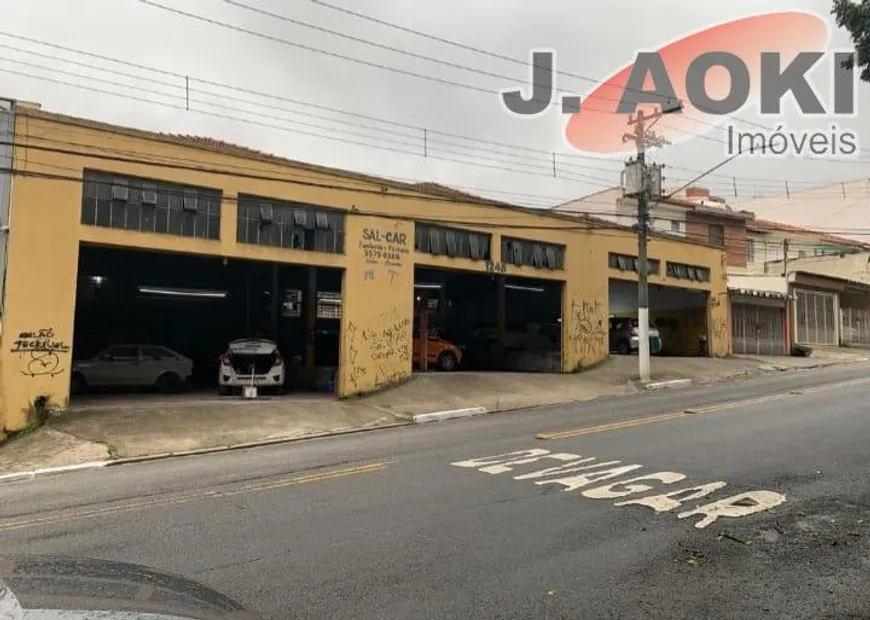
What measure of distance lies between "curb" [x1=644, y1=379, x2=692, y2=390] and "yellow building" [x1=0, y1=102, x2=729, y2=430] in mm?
3001

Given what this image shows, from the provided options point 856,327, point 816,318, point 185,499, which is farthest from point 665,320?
→ point 185,499

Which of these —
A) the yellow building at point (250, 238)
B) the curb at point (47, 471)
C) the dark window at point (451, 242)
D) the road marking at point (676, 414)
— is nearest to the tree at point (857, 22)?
the road marking at point (676, 414)

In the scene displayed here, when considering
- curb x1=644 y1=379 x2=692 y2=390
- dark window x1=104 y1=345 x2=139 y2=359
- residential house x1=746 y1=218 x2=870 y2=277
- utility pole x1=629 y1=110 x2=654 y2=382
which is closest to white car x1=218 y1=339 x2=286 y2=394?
dark window x1=104 y1=345 x2=139 y2=359

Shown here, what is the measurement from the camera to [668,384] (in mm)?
21156

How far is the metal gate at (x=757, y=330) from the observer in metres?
30.6

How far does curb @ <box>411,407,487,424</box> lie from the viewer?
1533 cm

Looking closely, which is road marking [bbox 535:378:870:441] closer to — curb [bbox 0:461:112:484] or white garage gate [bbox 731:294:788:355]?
curb [bbox 0:461:112:484]

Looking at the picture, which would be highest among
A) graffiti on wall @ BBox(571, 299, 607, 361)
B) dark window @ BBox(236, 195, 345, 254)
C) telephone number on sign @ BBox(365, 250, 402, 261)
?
dark window @ BBox(236, 195, 345, 254)

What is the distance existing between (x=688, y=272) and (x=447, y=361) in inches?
472

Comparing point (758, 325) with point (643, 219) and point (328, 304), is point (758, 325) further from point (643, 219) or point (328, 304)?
point (328, 304)

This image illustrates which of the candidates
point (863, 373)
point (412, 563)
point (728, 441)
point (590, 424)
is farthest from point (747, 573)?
point (863, 373)

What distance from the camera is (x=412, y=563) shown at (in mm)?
5113

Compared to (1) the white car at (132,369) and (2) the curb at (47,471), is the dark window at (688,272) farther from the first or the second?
(2) the curb at (47,471)

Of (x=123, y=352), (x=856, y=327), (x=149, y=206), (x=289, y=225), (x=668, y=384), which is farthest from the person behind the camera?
(x=856, y=327)
